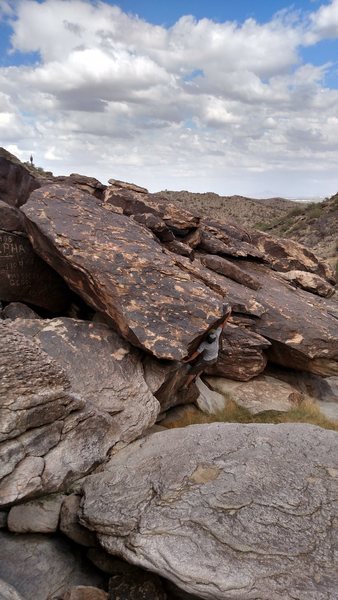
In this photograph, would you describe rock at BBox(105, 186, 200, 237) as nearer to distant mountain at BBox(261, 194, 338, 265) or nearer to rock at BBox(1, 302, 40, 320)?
rock at BBox(1, 302, 40, 320)

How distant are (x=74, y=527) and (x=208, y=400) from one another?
5194 mm

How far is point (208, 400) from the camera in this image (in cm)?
1020

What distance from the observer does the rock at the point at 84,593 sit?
4.59 metres

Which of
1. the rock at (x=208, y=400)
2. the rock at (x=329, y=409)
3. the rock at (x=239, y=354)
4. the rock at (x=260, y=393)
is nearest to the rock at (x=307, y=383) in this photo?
the rock at (x=329, y=409)

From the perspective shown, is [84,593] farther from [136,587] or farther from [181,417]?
[181,417]

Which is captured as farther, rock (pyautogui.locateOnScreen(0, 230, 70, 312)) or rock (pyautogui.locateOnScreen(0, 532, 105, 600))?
rock (pyautogui.locateOnScreen(0, 230, 70, 312))

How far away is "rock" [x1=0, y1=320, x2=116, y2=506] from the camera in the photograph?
17.1 ft

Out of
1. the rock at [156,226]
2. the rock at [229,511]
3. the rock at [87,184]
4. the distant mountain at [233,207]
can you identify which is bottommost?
the rock at [229,511]

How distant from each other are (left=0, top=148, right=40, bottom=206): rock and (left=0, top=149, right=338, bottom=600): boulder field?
2.48 m

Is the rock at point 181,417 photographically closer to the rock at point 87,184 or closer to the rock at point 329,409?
the rock at point 329,409

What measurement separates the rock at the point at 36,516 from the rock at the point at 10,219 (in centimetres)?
624

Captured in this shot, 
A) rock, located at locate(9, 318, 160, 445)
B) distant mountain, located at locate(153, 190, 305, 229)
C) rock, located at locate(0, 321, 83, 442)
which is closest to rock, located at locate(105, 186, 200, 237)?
rock, located at locate(9, 318, 160, 445)

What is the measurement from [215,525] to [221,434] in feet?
6.01

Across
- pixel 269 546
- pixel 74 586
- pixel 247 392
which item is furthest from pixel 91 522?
pixel 247 392
